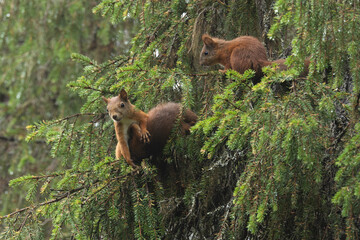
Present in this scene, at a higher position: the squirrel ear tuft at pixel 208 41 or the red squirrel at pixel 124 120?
the squirrel ear tuft at pixel 208 41

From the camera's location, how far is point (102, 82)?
12.7ft

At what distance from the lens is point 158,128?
379 centimetres

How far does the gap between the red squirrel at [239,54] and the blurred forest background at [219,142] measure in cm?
11

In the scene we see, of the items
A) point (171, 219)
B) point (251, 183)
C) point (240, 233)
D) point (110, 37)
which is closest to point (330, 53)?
point (251, 183)

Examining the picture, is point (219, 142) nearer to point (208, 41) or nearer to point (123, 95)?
point (123, 95)

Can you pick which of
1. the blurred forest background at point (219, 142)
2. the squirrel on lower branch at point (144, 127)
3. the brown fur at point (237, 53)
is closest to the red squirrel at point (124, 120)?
the squirrel on lower branch at point (144, 127)

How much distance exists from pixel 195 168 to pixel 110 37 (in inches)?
170

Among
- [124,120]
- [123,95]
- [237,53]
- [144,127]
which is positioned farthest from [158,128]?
→ [237,53]

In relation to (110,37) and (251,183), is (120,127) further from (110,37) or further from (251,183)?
(110,37)

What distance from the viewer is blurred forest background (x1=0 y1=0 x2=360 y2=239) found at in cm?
241

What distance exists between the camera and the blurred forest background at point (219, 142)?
95.0 inches

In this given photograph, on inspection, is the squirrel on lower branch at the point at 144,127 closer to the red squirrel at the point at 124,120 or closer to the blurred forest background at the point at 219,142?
the red squirrel at the point at 124,120

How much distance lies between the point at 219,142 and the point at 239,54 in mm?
1160

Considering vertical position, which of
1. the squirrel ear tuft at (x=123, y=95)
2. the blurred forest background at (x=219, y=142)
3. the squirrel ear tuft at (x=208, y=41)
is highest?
the squirrel ear tuft at (x=208, y=41)
